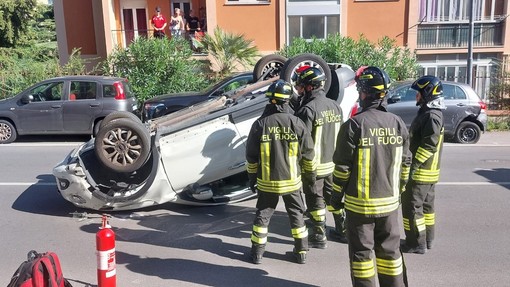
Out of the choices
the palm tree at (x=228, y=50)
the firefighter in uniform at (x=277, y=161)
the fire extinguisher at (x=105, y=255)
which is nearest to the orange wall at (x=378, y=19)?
the palm tree at (x=228, y=50)

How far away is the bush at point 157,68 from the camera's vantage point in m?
14.9

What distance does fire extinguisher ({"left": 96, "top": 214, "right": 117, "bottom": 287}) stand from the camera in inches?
153

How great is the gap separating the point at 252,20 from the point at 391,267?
18174mm

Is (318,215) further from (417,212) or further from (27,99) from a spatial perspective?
(27,99)

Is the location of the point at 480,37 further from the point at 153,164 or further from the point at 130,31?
the point at 153,164

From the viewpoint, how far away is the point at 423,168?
4984mm

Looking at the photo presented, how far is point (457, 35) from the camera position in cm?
2080

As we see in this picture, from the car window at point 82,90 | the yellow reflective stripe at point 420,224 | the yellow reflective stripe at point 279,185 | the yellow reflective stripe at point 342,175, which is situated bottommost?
the yellow reflective stripe at point 420,224

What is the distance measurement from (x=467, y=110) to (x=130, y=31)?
15309 millimetres

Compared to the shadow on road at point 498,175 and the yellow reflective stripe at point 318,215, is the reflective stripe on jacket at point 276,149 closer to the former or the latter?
the yellow reflective stripe at point 318,215

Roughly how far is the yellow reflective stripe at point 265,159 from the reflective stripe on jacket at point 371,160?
3.43 feet

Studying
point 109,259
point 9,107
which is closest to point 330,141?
point 109,259

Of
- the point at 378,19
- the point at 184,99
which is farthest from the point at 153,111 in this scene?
the point at 378,19

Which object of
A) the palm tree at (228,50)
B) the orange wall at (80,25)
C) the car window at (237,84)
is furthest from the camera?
the orange wall at (80,25)
